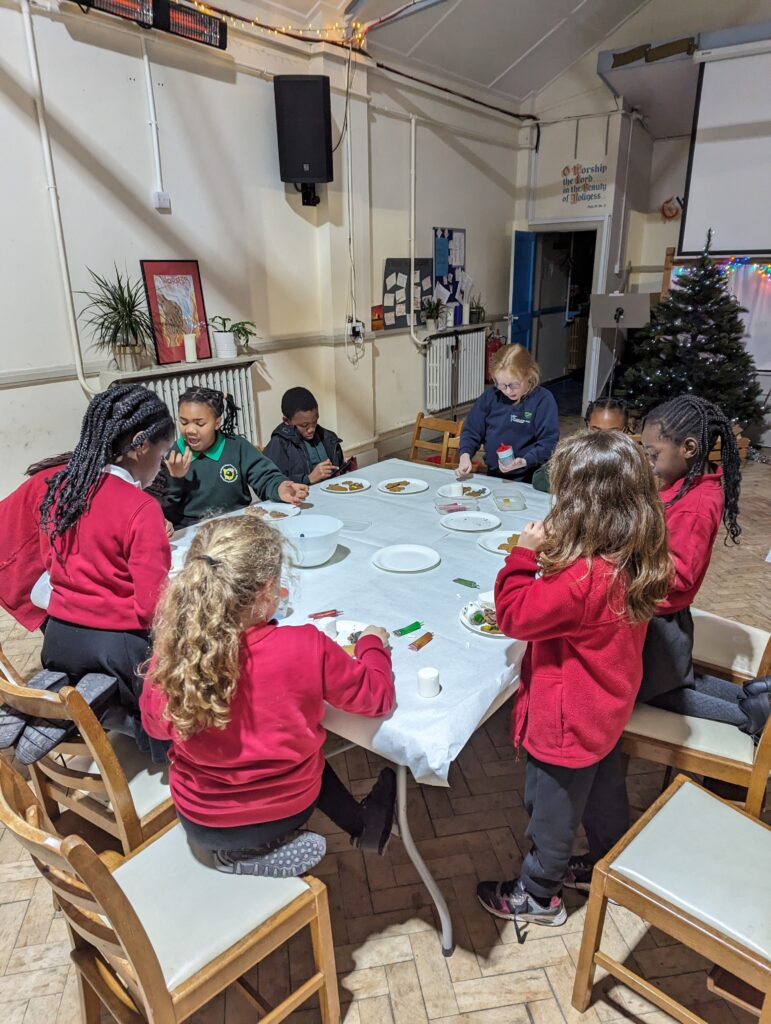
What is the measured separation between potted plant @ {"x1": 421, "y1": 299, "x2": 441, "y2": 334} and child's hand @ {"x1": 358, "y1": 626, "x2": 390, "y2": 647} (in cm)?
536

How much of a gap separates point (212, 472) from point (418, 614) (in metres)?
1.37

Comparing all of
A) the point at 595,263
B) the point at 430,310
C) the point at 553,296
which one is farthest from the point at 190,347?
the point at 553,296

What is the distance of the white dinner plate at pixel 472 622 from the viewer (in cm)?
168

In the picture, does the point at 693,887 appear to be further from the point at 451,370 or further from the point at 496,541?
the point at 451,370

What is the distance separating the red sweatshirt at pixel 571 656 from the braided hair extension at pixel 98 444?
1.05 meters

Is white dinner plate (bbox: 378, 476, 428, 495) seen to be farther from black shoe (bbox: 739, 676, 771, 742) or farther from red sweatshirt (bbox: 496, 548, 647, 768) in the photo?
black shoe (bbox: 739, 676, 771, 742)

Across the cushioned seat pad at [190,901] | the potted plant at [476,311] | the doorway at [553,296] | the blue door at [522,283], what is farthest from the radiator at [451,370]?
the cushioned seat pad at [190,901]

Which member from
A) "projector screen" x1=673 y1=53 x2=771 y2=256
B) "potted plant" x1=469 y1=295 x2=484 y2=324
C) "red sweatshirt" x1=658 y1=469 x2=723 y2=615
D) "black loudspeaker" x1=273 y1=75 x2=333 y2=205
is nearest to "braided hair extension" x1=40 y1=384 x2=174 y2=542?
"red sweatshirt" x1=658 y1=469 x2=723 y2=615

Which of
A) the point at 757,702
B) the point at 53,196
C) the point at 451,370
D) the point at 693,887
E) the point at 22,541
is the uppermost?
the point at 53,196

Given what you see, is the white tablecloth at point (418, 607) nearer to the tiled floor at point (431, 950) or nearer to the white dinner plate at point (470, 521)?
the white dinner plate at point (470, 521)

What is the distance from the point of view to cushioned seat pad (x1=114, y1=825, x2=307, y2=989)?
122 centimetres

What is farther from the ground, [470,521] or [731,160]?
[731,160]

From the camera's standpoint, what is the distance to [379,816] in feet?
5.48

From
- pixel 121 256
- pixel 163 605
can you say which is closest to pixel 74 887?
pixel 163 605
